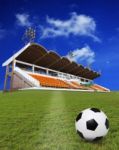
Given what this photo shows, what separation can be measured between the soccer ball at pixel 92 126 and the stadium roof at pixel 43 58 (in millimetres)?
44530

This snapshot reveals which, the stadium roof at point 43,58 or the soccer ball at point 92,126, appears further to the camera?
the stadium roof at point 43,58

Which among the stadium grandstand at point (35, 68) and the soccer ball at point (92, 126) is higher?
the stadium grandstand at point (35, 68)

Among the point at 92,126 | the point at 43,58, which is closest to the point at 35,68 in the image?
the point at 43,58

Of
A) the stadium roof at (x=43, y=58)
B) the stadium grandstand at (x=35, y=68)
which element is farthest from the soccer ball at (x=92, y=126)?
the stadium roof at (x=43, y=58)

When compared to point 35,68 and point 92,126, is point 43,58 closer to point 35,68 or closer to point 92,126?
point 35,68

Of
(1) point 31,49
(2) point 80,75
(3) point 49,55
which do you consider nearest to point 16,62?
(1) point 31,49

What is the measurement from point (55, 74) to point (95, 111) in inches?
2312

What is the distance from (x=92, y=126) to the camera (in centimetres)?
568

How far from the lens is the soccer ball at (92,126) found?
5648 millimetres

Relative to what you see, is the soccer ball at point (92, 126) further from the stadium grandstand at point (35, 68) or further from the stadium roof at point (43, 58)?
the stadium roof at point (43, 58)

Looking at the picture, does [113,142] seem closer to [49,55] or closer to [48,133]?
[48,133]

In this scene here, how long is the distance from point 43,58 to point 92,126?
165 feet

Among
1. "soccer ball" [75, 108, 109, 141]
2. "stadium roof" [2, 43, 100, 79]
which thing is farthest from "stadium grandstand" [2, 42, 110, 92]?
"soccer ball" [75, 108, 109, 141]

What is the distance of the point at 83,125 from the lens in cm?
581
